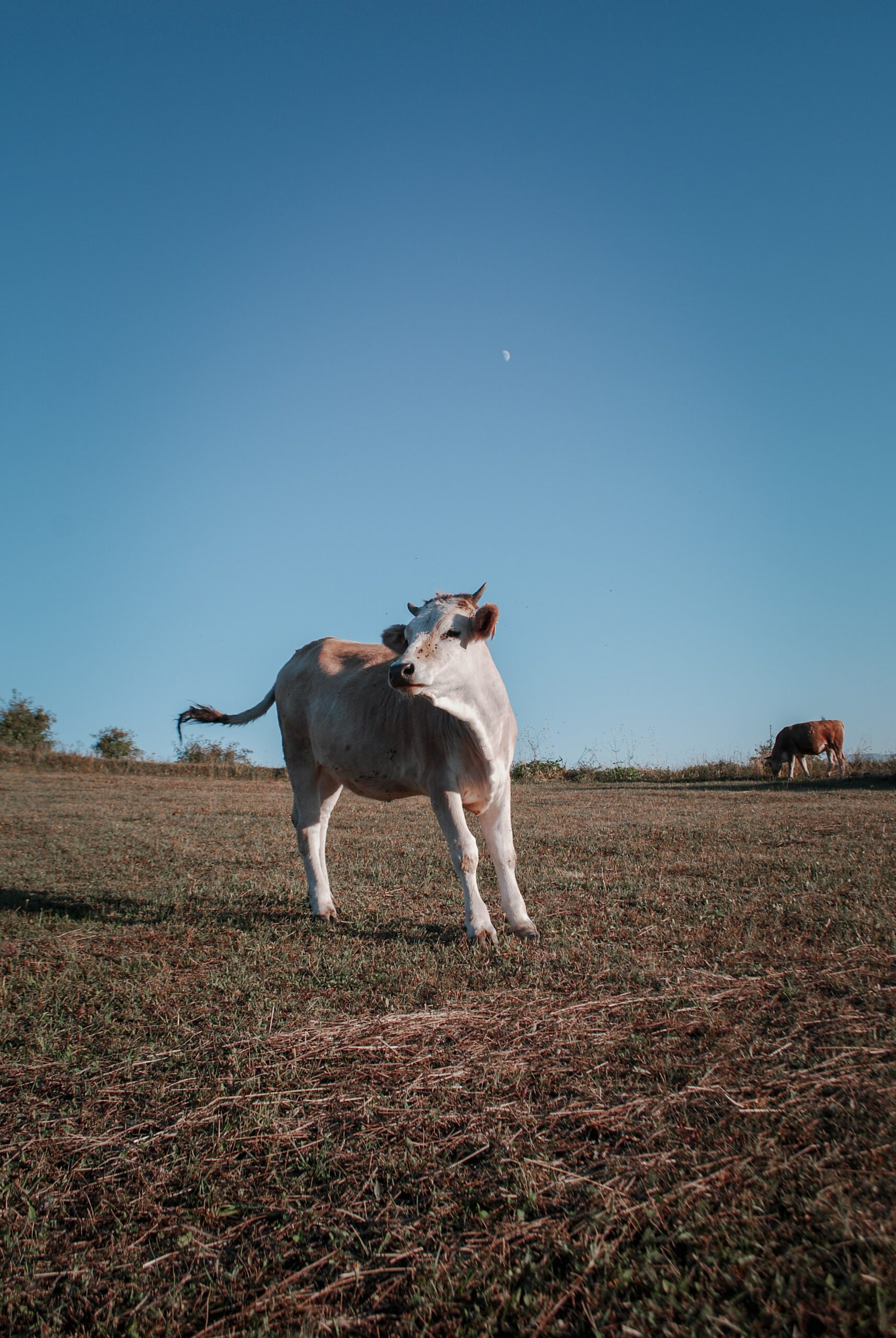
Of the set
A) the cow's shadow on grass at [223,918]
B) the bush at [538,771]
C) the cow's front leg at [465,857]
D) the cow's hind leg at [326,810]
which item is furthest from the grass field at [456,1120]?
the bush at [538,771]

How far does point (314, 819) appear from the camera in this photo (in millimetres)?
7293

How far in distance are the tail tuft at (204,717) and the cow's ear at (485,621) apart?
3.85m

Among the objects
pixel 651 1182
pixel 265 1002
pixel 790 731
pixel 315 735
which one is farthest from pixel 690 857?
pixel 790 731

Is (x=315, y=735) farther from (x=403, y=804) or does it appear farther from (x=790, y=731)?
(x=790, y=731)

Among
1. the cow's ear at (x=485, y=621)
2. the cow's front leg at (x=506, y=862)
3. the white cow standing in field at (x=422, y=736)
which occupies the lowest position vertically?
the cow's front leg at (x=506, y=862)

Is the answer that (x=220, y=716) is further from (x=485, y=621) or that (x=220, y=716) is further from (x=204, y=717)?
(x=485, y=621)

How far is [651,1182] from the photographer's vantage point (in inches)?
91.5

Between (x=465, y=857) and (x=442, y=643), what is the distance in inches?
61.4

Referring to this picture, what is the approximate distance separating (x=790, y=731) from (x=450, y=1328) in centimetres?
3255

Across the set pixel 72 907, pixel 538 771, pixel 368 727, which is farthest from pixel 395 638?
pixel 538 771

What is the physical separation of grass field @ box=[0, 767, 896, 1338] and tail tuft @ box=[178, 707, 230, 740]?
2.54m

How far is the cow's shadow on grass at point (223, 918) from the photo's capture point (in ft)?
18.4

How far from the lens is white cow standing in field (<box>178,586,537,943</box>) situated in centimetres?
555

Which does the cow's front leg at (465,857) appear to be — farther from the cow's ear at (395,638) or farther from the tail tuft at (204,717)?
the tail tuft at (204,717)
